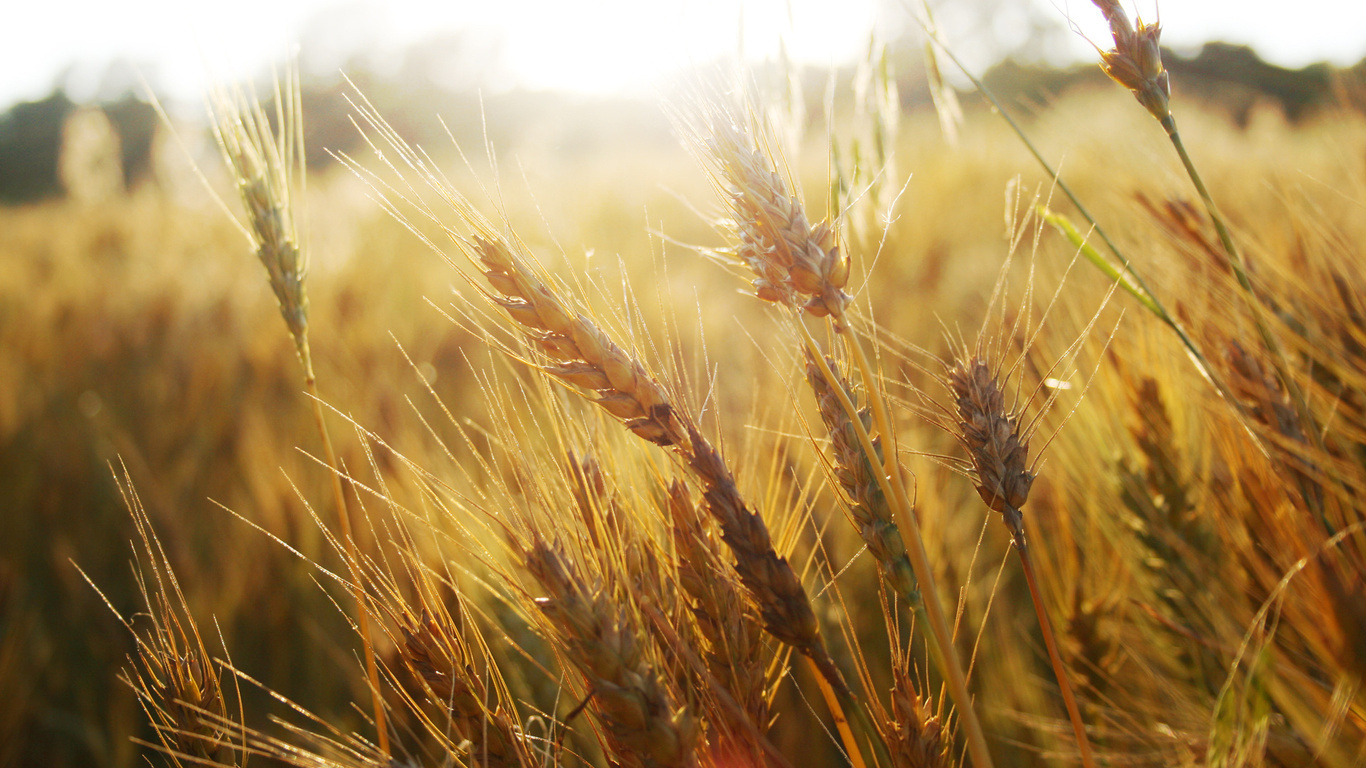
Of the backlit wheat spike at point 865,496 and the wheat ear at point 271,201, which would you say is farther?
the wheat ear at point 271,201

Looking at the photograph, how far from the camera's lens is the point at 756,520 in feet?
1.49

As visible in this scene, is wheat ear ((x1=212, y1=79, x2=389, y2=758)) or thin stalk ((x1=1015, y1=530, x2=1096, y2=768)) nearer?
thin stalk ((x1=1015, y1=530, x2=1096, y2=768))

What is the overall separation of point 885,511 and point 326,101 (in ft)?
75.9

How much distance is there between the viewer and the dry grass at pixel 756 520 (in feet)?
1.53

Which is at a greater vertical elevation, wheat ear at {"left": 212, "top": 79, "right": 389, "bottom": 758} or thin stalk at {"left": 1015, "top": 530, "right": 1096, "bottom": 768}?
wheat ear at {"left": 212, "top": 79, "right": 389, "bottom": 758}

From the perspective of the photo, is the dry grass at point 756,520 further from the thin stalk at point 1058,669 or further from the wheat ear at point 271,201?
the wheat ear at point 271,201

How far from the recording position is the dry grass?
0.47m

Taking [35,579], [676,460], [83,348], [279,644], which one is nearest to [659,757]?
[676,460]

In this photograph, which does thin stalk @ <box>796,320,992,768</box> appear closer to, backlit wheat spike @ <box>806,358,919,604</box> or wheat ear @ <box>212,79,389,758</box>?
backlit wheat spike @ <box>806,358,919,604</box>

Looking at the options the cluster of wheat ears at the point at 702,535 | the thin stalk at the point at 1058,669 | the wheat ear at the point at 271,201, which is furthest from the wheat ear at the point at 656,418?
the wheat ear at the point at 271,201

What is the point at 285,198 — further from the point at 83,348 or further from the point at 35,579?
the point at 83,348

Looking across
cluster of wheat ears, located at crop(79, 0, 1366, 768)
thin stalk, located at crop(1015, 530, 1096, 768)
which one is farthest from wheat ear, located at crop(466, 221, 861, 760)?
thin stalk, located at crop(1015, 530, 1096, 768)

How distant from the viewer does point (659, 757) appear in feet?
1.41

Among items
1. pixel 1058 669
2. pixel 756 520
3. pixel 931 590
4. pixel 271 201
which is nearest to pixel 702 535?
pixel 756 520
